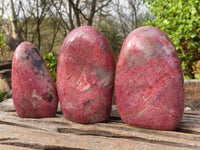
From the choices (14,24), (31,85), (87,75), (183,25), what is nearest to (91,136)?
(87,75)

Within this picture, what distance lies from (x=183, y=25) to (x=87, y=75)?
2231 millimetres

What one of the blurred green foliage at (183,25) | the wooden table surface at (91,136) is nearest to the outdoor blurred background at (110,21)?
the blurred green foliage at (183,25)

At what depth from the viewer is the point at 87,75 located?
1.51m

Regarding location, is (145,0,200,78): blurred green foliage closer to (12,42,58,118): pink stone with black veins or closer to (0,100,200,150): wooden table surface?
(0,100,200,150): wooden table surface

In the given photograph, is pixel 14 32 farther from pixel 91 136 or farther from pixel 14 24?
pixel 91 136

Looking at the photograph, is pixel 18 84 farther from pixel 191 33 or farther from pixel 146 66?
pixel 191 33

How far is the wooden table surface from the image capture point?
117cm

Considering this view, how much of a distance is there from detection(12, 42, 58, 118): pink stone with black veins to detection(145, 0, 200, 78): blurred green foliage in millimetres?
2319

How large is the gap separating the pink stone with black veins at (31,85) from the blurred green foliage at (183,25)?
2319 millimetres

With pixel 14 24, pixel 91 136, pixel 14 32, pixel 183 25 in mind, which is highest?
pixel 14 24

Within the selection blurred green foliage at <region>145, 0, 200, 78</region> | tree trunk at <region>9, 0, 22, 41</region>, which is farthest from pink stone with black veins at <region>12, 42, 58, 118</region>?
tree trunk at <region>9, 0, 22, 41</region>

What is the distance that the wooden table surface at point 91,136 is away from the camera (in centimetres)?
117

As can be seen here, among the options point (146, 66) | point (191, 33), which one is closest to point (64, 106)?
point (146, 66)

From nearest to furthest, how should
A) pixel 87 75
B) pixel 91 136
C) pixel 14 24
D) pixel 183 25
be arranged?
1. pixel 91 136
2. pixel 87 75
3. pixel 183 25
4. pixel 14 24
